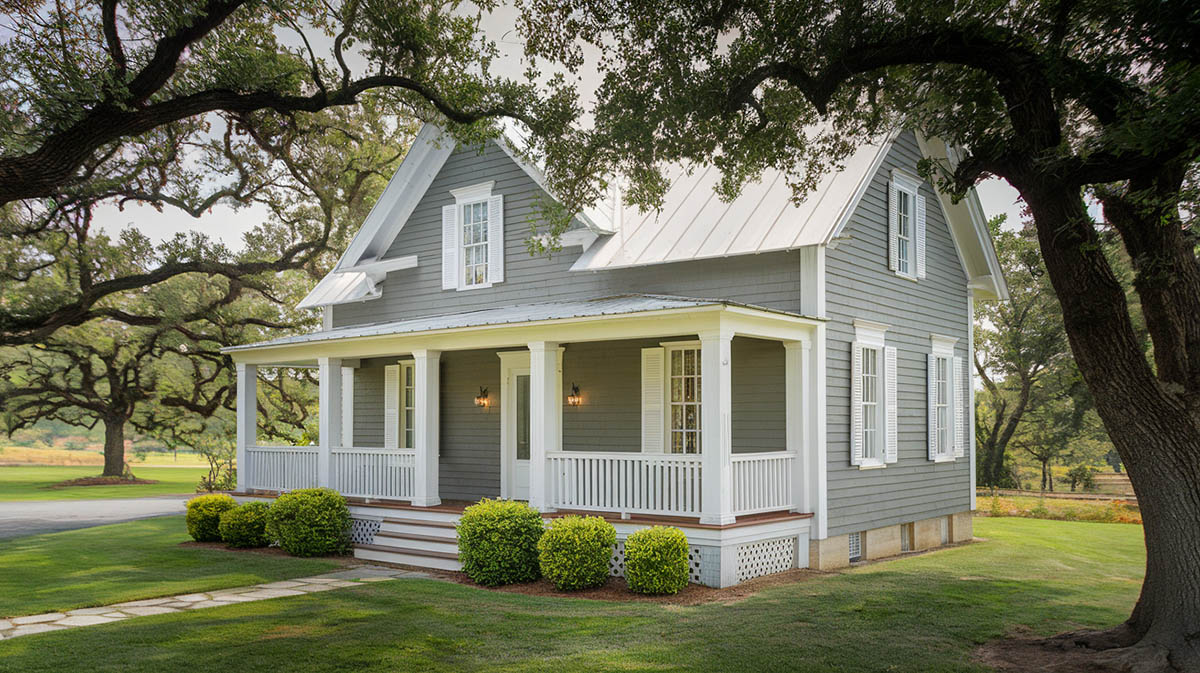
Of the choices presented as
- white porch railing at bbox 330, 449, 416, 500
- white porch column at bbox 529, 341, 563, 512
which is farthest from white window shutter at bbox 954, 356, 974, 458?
white porch railing at bbox 330, 449, 416, 500

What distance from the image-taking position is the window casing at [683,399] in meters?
13.6

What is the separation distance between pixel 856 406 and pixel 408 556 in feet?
22.7

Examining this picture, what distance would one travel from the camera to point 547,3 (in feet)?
33.3

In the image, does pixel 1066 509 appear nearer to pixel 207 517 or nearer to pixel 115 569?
pixel 207 517

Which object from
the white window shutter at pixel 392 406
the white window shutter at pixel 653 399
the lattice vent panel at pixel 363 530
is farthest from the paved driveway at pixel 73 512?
the white window shutter at pixel 653 399

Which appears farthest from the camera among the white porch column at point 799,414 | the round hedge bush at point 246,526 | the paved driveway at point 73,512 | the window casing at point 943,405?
the paved driveway at point 73,512

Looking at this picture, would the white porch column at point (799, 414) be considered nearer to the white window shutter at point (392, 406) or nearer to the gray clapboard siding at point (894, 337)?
Result: the gray clapboard siding at point (894, 337)

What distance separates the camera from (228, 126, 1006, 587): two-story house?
38.7 ft

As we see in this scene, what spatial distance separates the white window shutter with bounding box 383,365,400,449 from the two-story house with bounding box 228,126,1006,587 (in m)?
0.04

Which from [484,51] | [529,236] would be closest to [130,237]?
[529,236]

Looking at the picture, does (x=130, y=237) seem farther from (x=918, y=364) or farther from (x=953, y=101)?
(x=953, y=101)

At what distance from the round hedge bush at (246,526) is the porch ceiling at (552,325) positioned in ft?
9.30

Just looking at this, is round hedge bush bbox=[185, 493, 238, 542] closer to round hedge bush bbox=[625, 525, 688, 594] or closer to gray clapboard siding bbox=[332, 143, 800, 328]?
gray clapboard siding bbox=[332, 143, 800, 328]

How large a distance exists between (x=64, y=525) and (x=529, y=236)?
41.3 feet
